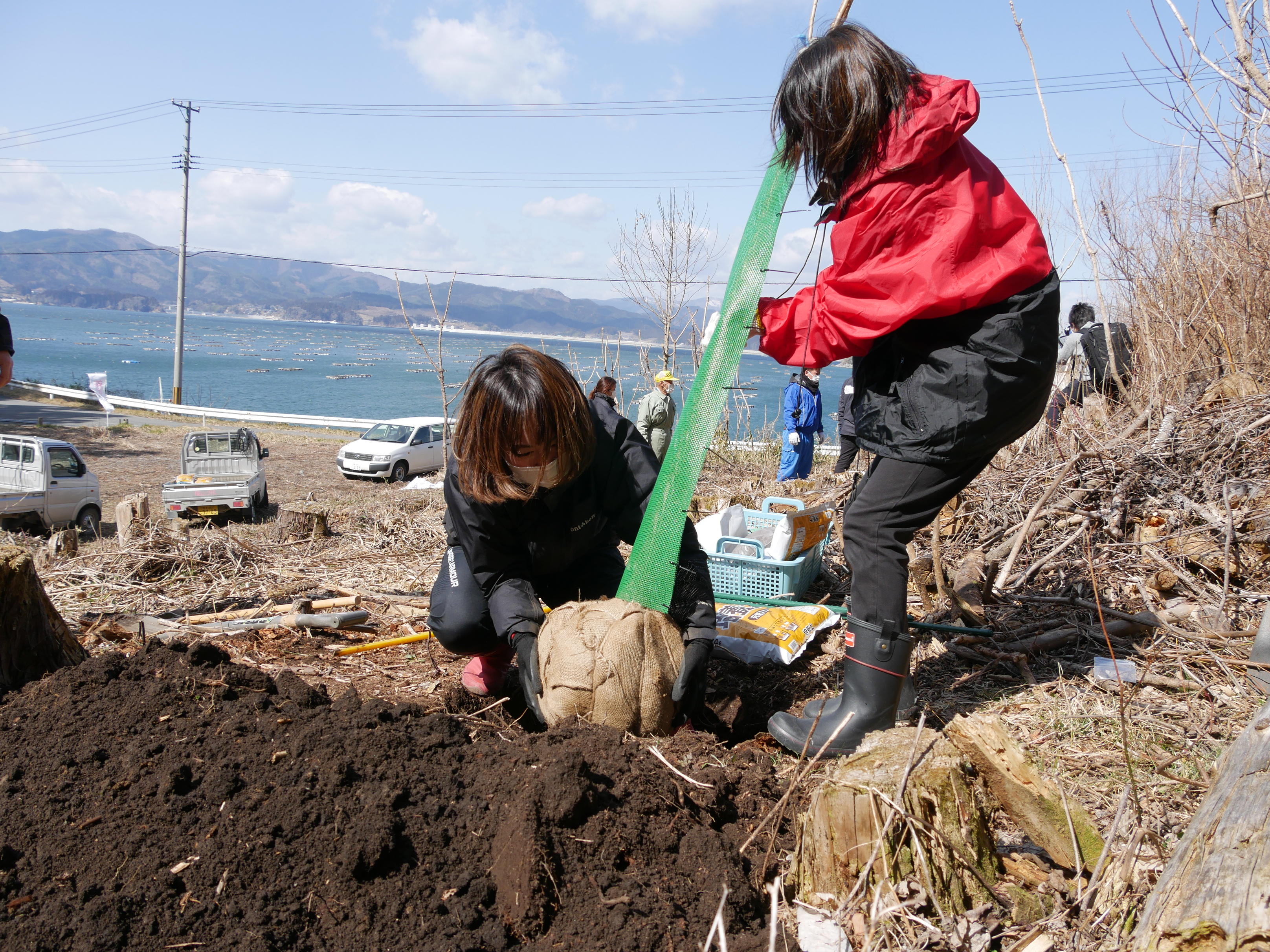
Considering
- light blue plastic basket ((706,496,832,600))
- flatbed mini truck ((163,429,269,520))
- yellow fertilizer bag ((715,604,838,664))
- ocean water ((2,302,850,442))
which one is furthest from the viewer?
ocean water ((2,302,850,442))

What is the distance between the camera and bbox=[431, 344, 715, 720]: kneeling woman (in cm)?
257

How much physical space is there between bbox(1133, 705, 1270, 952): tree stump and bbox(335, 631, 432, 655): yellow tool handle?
10.5 feet

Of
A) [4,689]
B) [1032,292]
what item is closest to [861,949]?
[1032,292]

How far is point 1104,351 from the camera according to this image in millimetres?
6477

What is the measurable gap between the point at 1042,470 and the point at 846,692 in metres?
3.01

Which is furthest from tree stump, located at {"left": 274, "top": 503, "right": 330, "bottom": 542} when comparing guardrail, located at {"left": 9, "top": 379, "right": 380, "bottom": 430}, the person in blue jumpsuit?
guardrail, located at {"left": 9, "top": 379, "right": 380, "bottom": 430}

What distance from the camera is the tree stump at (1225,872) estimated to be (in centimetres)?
129

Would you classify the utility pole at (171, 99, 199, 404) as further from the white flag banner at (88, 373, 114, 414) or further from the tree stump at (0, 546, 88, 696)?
the tree stump at (0, 546, 88, 696)

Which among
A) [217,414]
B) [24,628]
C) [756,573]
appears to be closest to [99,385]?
[217,414]

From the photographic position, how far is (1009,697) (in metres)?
3.17

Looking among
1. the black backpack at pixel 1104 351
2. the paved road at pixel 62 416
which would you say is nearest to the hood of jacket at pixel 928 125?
the black backpack at pixel 1104 351

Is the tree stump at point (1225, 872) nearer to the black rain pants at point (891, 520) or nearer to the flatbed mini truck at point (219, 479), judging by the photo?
the black rain pants at point (891, 520)

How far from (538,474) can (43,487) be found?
36.6ft

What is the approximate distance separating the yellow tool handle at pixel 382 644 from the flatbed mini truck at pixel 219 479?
31.6ft
